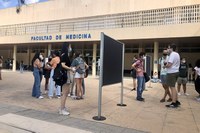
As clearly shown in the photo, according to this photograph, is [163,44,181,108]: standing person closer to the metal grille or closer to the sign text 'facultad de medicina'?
the metal grille

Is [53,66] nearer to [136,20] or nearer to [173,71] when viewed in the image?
[173,71]

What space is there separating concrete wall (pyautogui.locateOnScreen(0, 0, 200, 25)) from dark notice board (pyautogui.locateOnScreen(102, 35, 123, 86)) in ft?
50.8

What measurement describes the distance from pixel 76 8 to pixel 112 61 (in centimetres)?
2058

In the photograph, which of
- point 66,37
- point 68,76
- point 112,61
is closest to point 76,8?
point 66,37

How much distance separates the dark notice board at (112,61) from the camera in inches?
151

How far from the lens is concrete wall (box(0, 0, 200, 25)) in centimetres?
1800

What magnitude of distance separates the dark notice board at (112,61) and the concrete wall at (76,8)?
1548cm

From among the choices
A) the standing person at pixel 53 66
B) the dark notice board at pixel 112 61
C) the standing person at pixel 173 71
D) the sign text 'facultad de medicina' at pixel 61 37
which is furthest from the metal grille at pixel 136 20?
the standing person at pixel 53 66

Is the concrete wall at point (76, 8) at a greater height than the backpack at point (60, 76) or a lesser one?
greater

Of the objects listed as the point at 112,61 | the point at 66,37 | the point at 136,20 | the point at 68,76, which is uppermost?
the point at 136,20

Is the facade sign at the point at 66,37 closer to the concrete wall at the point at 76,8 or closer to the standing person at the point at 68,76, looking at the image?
the concrete wall at the point at 76,8

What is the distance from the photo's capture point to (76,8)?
22609 millimetres

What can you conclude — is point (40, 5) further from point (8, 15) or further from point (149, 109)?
point (149, 109)

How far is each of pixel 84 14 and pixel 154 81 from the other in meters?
14.5
